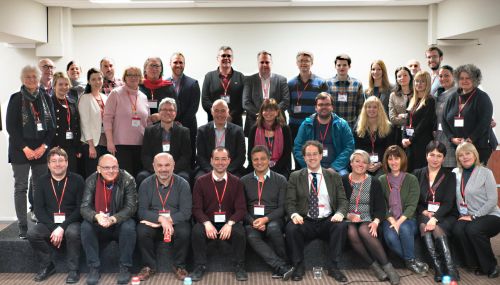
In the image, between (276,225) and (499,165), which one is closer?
(276,225)

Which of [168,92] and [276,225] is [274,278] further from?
[168,92]

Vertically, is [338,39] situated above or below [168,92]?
above

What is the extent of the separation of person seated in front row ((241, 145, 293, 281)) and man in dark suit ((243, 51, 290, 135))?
2.79ft

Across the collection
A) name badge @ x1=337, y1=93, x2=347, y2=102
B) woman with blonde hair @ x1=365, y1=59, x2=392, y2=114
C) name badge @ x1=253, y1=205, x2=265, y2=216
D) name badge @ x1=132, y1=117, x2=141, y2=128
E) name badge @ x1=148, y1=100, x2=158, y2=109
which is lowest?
name badge @ x1=253, y1=205, x2=265, y2=216

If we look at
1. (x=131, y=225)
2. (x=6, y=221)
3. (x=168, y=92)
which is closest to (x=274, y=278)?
(x=131, y=225)

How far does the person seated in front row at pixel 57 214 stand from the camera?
178 inches

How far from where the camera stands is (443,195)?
4.73m

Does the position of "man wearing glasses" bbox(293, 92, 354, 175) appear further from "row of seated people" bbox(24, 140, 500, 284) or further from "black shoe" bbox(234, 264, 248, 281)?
"black shoe" bbox(234, 264, 248, 281)

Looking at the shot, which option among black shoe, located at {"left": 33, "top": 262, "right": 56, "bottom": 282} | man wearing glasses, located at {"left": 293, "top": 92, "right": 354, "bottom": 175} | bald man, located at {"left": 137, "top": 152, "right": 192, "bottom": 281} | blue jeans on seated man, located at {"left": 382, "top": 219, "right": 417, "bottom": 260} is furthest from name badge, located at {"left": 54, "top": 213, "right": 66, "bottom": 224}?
blue jeans on seated man, located at {"left": 382, "top": 219, "right": 417, "bottom": 260}

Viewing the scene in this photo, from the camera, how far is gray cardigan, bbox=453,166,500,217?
465 centimetres

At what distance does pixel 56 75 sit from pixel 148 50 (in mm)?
2588

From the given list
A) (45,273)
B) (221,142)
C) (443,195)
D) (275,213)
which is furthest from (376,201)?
(45,273)

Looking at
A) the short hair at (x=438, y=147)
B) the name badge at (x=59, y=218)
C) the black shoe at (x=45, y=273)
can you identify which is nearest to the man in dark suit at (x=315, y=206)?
the short hair at (x=438, y=147)

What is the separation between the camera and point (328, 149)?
529 centimetres
